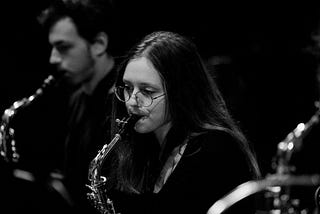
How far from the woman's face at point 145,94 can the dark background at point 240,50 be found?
0.88 m

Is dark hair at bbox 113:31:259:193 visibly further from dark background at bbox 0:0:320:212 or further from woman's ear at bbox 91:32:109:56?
woman's ear at bbox 91:32:109:56

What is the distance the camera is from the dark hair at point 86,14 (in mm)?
3094

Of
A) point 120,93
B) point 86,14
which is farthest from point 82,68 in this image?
point 120,93

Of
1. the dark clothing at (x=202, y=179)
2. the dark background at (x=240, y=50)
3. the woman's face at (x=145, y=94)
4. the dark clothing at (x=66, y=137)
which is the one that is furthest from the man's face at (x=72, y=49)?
the dark clothing at (x=202, y=179)

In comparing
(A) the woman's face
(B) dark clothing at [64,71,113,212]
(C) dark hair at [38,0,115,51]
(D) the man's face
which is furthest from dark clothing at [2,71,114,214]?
(A) the woman's face

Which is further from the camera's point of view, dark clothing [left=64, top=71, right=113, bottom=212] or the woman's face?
dark clothing [left=64, top=71, right=113, bottom=212]

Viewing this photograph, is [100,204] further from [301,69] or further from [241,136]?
[301,69]

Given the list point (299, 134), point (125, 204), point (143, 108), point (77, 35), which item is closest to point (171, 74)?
point (143, 108)

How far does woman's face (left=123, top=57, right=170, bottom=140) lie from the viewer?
2174mm

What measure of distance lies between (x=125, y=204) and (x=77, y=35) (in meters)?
1.20

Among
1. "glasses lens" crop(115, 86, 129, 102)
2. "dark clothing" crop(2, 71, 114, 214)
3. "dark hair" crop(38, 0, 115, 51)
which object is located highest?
"dark hair" crop(38, 0, 115, 51)

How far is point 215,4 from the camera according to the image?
3.58m

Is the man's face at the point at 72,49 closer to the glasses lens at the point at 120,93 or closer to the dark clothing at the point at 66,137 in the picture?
the dark clothing at the point at 66,137

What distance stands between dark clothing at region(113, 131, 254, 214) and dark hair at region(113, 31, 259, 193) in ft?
0.18
